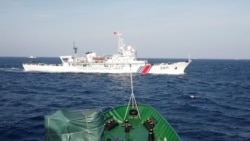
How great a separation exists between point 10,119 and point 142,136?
18017 millimetres

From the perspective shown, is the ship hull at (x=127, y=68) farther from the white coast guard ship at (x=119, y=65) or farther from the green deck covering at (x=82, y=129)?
the green deck covering at (x=82, y=129)

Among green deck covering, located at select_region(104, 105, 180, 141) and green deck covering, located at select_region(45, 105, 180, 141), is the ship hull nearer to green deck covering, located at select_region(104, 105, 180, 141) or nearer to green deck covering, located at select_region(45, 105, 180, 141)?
green deck covering, located at select_region(104, 105, 180, 141)

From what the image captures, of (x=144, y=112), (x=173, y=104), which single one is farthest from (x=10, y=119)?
(x=173, y=104)

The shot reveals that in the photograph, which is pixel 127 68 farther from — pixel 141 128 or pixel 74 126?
pixel 74 126

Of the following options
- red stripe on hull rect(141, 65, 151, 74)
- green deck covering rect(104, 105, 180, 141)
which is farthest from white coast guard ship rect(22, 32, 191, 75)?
green deck covering rect(104, 105, 180, 141)

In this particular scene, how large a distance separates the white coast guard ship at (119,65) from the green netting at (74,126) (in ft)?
255

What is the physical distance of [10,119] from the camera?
98.3 ft

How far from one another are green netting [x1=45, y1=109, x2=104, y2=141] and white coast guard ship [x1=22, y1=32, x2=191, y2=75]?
77597mm

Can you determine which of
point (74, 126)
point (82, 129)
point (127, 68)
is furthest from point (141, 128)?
point (127, 68)

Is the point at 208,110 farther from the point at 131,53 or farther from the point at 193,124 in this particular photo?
the point at 131,53

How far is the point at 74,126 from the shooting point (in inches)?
526

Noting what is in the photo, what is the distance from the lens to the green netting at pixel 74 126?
1299 cm

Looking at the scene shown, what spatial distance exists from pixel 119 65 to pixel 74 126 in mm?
82637

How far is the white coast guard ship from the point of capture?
312ft
